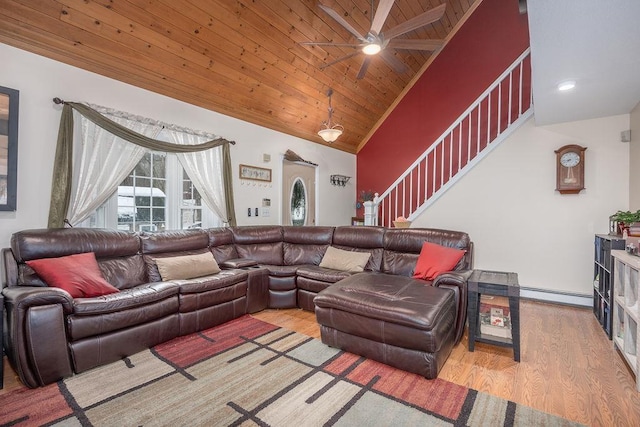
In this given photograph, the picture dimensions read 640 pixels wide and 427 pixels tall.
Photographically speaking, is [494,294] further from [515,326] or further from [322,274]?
[322,274]

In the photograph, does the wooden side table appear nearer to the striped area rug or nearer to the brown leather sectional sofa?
the brown leather sectional sofa

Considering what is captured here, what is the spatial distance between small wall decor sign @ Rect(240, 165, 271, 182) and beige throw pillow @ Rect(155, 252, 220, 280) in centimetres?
158

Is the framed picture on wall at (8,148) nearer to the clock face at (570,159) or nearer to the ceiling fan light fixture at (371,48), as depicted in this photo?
the ceiling fan light fixture at (371,48)

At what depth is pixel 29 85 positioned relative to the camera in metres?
2.64

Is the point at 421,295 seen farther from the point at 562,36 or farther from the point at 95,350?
the point at 95,350

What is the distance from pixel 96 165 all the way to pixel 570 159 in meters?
5.33


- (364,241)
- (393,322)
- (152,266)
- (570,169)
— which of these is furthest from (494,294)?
(152,266)

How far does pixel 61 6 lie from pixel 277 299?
11.2ft

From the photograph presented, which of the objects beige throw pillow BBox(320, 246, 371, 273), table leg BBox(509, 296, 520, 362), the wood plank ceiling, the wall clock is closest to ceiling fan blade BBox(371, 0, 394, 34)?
the wood plank ceiling

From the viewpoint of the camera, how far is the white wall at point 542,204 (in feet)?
11.6

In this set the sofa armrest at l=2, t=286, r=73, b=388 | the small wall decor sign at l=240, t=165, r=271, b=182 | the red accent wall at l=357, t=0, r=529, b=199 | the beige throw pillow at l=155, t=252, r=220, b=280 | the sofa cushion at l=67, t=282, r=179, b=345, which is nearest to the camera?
the sofa armrest at l=2, t=286, r=73, b=388

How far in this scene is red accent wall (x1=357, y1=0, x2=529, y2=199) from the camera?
493cm

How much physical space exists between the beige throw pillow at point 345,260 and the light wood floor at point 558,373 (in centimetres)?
87

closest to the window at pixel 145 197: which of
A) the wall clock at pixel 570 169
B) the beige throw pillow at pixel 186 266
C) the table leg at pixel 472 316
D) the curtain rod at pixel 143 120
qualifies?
the curtain rod at pixel 143 120
